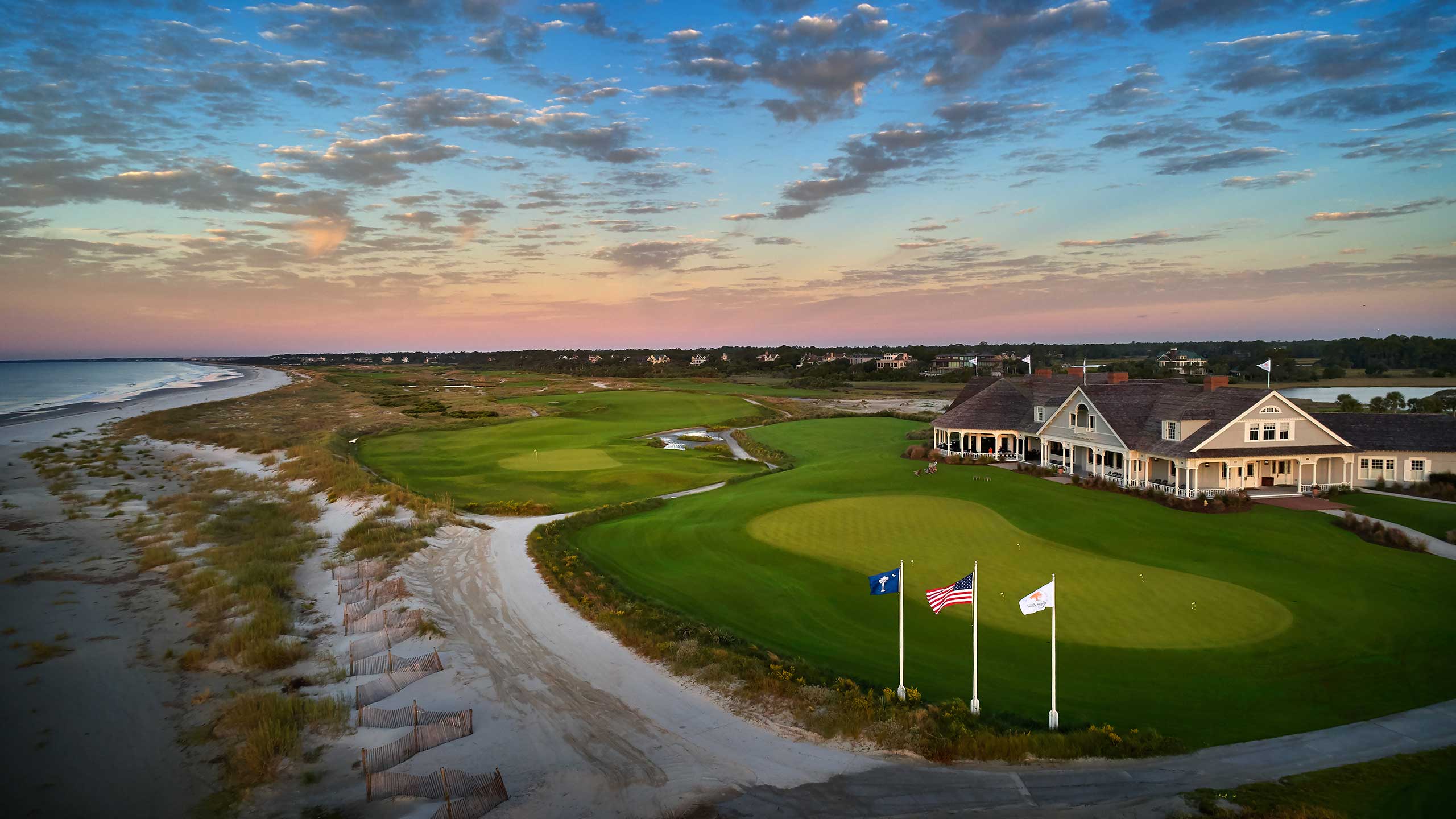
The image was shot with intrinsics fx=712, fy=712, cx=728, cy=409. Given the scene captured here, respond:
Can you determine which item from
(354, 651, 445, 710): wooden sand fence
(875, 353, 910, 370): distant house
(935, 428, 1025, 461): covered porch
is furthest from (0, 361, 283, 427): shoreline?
(875, 353, 910, 370): distant house

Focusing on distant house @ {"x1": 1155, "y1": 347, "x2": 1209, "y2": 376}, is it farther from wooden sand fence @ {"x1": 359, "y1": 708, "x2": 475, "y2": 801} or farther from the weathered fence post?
the weathered fence post

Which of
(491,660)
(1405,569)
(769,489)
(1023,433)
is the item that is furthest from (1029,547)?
(1023,433)

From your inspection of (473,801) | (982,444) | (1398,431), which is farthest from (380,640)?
(1398,431)

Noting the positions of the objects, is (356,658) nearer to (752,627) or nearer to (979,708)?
(752,627)

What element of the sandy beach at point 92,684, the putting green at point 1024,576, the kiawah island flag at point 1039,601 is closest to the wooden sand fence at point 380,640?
the sandy beach at point 92,684

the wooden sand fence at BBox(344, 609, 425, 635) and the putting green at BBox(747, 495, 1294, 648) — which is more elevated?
the putting green at BBox(747, 495, 1294, 648)

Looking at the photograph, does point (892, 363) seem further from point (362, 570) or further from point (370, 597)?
point (370, 597)

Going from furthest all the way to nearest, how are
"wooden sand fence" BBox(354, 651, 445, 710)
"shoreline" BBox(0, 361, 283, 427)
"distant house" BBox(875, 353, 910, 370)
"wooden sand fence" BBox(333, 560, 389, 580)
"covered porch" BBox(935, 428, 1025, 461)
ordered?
"distant house" BBox(875, 353, 910, 370), "shoreline" BBox(0, 361, 283, 427), "covered porch" BBox(935, 428, 1025, 461), "wooden sand fence" BBox(333, 560, 389, 580), "wooden sand fence" BBox(354, 651, 445, 710)
